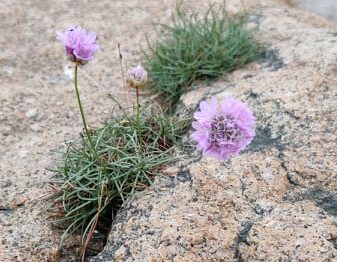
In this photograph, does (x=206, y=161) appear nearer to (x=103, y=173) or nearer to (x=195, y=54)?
(x=103, y=173)

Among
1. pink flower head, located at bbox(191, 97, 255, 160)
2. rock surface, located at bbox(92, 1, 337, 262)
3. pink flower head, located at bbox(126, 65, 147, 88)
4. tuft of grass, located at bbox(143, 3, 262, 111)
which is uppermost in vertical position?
pink flower head, located at bbox(191, 97, 255, 160)

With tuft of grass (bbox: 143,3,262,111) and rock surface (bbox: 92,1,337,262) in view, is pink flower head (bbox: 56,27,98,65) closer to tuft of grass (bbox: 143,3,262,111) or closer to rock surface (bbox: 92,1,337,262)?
rock surface (bbox: 92,1,337,262)

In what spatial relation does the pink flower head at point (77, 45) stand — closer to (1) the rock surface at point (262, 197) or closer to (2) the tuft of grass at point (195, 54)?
(1) the rock surface at point (262, 197)

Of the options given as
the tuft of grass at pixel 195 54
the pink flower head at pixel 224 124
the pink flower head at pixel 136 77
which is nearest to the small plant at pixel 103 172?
the pink flower head at pixel 136 77

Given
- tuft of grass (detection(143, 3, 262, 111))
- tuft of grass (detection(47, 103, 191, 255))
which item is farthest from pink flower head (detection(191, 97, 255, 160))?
tuft of grass (detection(143, 3, 262, 111))

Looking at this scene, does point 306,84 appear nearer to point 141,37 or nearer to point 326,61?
point 326,61
